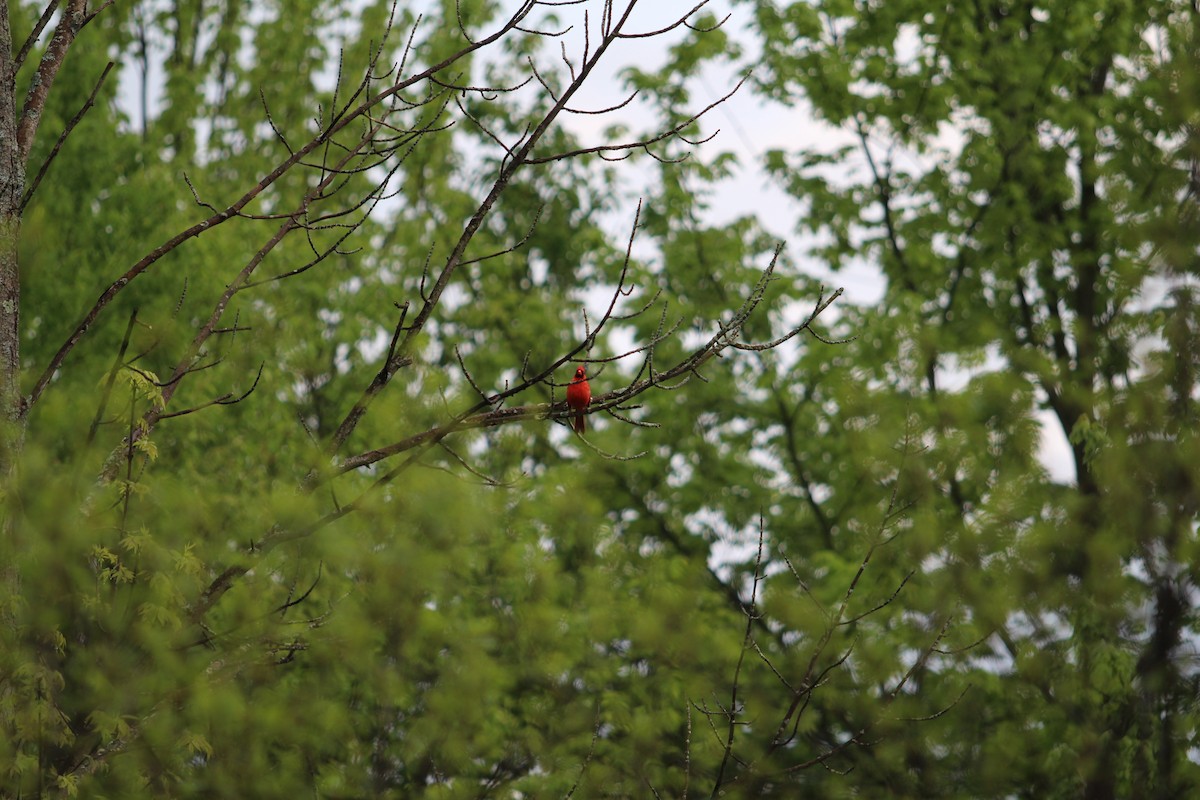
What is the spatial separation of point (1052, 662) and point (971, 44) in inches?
337

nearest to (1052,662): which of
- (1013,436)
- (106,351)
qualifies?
(1013,436)

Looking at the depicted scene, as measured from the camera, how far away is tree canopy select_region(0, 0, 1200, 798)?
4.00 meters

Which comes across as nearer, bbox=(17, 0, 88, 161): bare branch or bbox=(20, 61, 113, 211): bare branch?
bbox=(20, 61, 113, 211): bare branch

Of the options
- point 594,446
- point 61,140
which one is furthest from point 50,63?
point 594,446

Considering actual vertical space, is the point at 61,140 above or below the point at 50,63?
below

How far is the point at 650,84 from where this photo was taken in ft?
40.3

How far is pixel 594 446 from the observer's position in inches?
209

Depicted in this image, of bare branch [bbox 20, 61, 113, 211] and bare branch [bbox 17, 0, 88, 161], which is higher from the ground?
bare branch [bbox 17, 0, 88, 161]

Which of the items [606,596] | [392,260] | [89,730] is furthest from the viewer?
[392,260]

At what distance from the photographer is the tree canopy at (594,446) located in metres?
4.00

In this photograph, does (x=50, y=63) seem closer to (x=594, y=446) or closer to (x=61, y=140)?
(x=61, y=140)

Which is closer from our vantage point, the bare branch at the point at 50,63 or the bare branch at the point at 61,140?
the bare branch at the point at 61,140

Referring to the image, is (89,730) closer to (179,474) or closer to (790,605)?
(790,605)

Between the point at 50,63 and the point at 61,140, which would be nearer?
the point at 61,140
